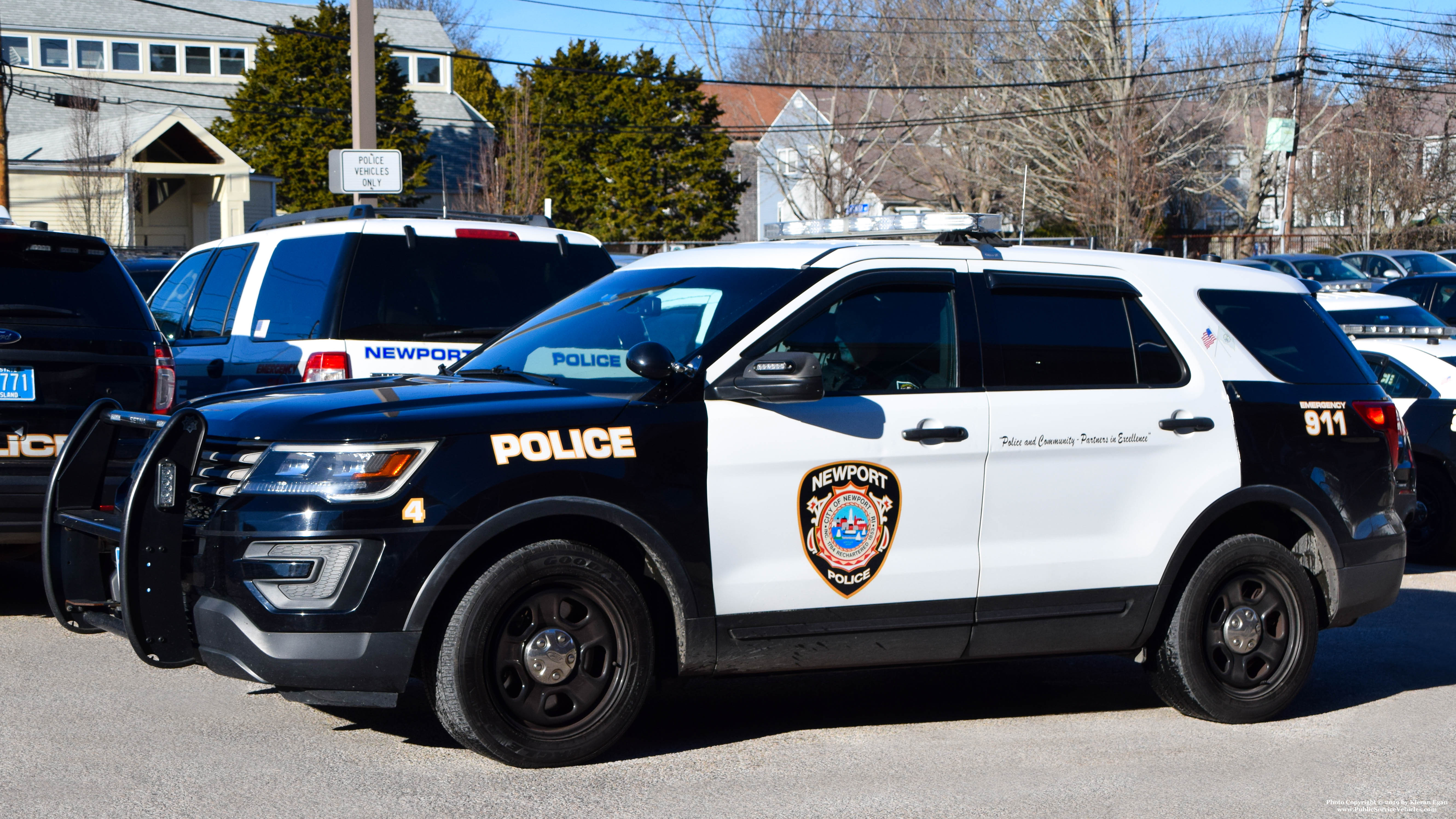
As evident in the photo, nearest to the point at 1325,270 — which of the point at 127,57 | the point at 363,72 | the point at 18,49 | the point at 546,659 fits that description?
the point at 363,72

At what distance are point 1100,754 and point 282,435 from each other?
3104 mm

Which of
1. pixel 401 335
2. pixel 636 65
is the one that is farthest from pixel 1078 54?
pixel 401 335

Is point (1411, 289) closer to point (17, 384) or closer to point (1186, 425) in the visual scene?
point (1186, 425)

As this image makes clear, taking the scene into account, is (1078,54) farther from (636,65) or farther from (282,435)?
(282,435)

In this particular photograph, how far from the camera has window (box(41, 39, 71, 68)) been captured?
49.4 meters

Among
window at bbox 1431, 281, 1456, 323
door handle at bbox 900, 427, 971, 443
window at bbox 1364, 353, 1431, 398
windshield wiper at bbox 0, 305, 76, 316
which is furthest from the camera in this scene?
window at bbox 1431, 281, 1456, 323

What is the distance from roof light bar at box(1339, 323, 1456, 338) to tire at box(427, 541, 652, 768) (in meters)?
7.30

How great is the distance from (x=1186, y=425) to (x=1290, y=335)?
0.86 meters

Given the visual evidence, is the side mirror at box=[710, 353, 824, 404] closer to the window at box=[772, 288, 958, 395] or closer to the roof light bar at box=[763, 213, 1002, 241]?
the window at box=[772, 288, 958, 395]

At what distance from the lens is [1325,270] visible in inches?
1093

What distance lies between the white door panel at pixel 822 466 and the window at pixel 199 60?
4963 centimetres

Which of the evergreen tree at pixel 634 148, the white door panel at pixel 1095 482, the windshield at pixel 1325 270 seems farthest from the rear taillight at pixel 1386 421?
the evergreen tree at pixel 634 148

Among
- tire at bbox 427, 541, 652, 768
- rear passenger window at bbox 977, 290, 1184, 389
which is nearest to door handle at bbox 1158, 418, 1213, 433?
rear passenger window at bbox 977, 290, 1184, 389

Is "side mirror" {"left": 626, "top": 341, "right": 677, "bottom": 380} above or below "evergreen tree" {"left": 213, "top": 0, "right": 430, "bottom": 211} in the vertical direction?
below
